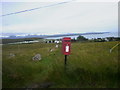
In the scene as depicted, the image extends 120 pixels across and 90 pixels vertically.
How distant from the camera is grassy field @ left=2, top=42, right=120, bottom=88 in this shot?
2350 millimetres

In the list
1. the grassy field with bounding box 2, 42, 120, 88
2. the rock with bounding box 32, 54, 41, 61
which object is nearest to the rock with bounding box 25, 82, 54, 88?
the grassy field with bounding box 2, 42, 120, 88

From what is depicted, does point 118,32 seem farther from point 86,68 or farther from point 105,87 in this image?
point 105,87

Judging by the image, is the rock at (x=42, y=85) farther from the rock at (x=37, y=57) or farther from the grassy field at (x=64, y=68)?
the rock at (x=37, y=57)

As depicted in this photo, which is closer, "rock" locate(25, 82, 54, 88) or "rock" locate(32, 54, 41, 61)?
"rock" locate(25, 82, 54, 88)

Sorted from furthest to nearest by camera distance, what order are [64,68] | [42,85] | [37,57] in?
[37,57], [64,68], [42,85]

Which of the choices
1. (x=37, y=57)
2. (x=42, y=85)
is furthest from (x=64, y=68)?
(x=37, y=57)

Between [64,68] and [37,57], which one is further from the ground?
[37,57]

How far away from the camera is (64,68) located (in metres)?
2.68

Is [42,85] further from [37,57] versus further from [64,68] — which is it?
[37,57]

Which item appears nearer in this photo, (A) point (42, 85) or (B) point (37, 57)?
(A) point (42, 85)

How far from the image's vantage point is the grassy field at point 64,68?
2.35m

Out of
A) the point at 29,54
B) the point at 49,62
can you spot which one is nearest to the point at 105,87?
the point at 49,62

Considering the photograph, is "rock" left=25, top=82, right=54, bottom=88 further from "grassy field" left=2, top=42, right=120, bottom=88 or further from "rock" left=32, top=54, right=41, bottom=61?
"rock" left=32, top=54, right=41, bottom=61

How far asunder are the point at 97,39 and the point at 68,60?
4.73ft
